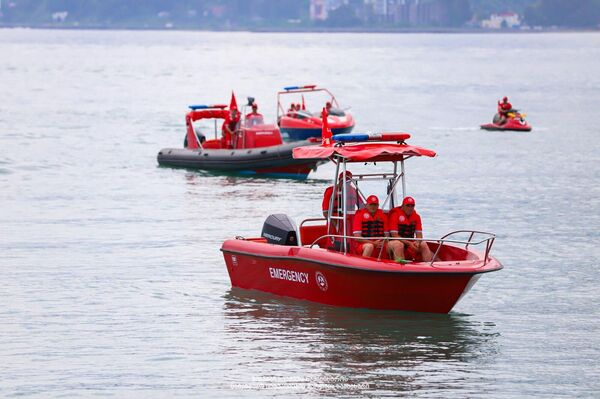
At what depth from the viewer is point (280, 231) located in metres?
20.5

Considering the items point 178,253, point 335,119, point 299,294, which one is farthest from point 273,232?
point 335,119

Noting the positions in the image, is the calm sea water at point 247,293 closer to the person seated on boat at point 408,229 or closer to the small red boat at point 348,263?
the small red boat at point 348,263

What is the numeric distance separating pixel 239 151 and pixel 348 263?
65.9 ft

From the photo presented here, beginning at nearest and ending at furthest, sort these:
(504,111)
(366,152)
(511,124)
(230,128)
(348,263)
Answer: (348,263) < (366,152) < (230,128) < (511,124) < (504,111)

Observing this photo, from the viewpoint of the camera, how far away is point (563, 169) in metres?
42.0

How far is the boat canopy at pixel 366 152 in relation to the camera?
765 inches

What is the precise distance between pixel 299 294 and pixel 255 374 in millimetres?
3598

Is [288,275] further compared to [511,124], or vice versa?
[511,124]

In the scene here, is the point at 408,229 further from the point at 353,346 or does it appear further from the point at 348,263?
the point at 353,346

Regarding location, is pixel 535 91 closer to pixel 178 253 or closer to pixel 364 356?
pixel 178 253

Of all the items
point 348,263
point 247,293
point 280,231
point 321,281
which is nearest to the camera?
point 348,263

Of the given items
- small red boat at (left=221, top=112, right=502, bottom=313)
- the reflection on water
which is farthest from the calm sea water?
small red boat at (left=221, top=112, right=502, bottom=313)

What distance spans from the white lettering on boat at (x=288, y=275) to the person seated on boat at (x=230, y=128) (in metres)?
19.0

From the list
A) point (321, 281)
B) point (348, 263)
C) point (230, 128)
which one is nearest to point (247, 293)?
point (321, 281)
